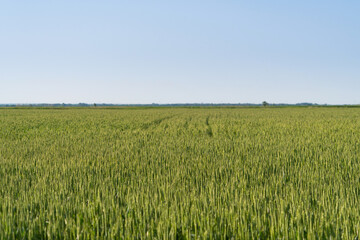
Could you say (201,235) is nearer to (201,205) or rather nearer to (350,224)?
(201,205)

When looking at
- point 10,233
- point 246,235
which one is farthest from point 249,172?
point 10,233

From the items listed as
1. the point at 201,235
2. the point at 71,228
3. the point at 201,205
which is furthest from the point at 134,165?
the point at 201,235

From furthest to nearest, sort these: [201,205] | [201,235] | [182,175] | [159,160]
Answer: [159,160]
[182,175]
[201,205]
[201,235]

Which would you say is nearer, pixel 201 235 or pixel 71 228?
pixel 201 235

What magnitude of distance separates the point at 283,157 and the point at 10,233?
5601mm

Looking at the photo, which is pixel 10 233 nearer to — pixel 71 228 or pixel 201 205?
pixel 71 228

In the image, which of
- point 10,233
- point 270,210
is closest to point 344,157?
point 270,210

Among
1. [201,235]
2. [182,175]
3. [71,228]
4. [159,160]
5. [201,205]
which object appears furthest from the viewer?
[159,160]

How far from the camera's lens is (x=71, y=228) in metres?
2.70

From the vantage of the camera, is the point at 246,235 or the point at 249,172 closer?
the point at 246,235

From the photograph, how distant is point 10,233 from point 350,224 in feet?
10.9

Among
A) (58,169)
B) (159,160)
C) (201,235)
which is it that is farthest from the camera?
(159,160)

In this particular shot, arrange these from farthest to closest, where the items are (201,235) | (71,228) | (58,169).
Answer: (58,169) → (71,228) → (201,235)

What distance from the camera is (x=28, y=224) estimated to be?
2965 millimetres
